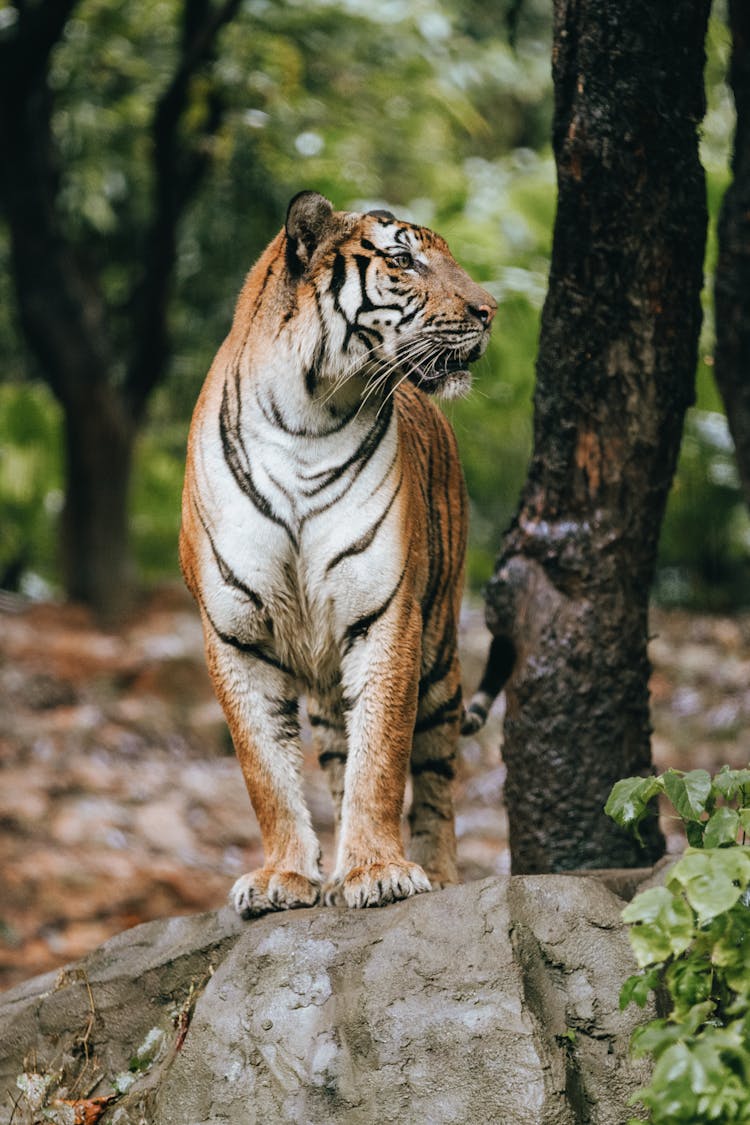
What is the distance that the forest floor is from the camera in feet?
20.1

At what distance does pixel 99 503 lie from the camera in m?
8.48

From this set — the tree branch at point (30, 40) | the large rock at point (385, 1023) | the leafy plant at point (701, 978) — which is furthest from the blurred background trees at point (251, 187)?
the leafy plant at point (701, 978)

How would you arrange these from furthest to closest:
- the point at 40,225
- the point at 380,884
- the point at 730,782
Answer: the point at 40,225 → the point at 380,884 → the point at 730,782

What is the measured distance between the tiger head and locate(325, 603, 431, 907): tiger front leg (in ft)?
1.99

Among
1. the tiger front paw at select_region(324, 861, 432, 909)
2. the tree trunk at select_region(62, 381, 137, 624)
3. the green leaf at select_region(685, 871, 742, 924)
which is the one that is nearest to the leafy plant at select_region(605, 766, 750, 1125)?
the green leaf at select_region(685, 871, 742, 924)

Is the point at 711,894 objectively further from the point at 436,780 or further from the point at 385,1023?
the point at 436,780

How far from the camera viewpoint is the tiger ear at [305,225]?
332 cm

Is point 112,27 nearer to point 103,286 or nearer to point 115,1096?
point 103,286

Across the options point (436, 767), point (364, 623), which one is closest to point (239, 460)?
point (364, 623)

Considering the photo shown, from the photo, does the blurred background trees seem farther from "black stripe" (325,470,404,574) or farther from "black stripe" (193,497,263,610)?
"black stripe" (193,497,263,610)

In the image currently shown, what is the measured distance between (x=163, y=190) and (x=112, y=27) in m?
1.16

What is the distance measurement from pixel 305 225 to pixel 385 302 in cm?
28

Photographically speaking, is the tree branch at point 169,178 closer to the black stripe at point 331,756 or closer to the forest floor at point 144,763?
the forest floor at point 144,763

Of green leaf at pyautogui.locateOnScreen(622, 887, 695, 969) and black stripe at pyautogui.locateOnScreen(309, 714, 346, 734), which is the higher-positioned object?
black stripe at pyautogui.locateOnScreen(309, 714, 346, 734)
